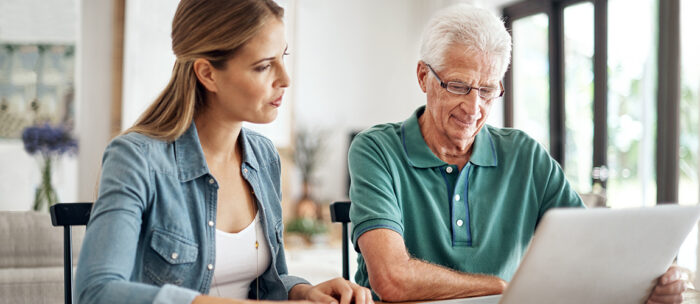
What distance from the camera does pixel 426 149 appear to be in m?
1.61

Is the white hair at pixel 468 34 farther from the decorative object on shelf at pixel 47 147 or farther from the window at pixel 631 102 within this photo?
the decorative object on shelf at pixel 47 147

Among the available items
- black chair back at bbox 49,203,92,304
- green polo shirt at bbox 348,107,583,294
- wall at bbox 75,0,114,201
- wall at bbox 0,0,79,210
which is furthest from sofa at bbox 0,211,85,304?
wall at bbox 75,0,114,201

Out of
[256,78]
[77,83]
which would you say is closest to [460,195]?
[256,78]

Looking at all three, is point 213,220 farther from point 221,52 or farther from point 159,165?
point 221,52

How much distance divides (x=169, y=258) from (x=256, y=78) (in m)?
0.38

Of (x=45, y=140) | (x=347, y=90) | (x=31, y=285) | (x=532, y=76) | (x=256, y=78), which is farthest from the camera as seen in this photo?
(x=347, y=90)

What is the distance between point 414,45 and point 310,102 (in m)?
1.23

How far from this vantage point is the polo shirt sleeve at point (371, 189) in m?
1.41

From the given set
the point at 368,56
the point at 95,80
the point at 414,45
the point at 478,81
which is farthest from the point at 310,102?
the point at 478,81

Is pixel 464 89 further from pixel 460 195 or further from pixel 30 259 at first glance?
pixel 30 259

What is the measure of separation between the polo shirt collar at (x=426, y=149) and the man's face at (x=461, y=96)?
0.04m

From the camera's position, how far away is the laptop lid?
91 cm

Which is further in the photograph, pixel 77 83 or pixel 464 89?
pixel 77 83

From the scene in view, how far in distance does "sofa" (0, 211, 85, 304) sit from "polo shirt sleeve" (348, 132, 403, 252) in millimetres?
Answer: 1033
